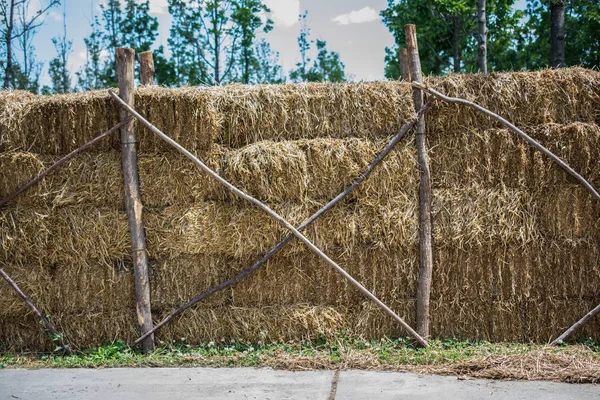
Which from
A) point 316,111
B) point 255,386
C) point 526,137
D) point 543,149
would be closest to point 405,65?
point 316,111

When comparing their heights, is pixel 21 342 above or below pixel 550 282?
below

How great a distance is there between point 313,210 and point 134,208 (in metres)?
Answer: 1.83

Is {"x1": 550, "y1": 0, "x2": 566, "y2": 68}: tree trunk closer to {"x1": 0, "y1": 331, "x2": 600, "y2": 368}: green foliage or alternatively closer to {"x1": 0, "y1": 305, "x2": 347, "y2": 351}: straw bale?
{"x1": 0, "y1": 331, "x2": 600, "y2": 368}: green foliage

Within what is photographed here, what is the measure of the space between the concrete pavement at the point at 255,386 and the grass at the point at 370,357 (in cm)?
18

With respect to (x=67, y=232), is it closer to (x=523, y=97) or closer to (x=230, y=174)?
(x=230, y=174)

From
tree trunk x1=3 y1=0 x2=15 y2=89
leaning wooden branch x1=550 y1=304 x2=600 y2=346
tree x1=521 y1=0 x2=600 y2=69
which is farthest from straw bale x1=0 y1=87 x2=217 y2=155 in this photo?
tree x1=521 y1=0 x2=600 y2=69

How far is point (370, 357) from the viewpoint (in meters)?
5.86

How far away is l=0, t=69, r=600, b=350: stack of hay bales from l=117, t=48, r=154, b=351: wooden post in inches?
4.3

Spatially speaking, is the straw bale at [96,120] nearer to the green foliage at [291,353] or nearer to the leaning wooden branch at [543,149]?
the green foliage at [291,353]

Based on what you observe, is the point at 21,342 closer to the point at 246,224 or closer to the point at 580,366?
the point at 246,224

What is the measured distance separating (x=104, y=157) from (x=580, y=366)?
198 inches

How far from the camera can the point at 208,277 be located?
21.0ft

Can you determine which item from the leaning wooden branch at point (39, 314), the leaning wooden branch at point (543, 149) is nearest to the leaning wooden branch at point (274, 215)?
the leaning wooden branch at point (543, 149)

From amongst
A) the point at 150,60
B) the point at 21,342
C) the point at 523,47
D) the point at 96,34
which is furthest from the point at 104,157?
the point at 523,47
